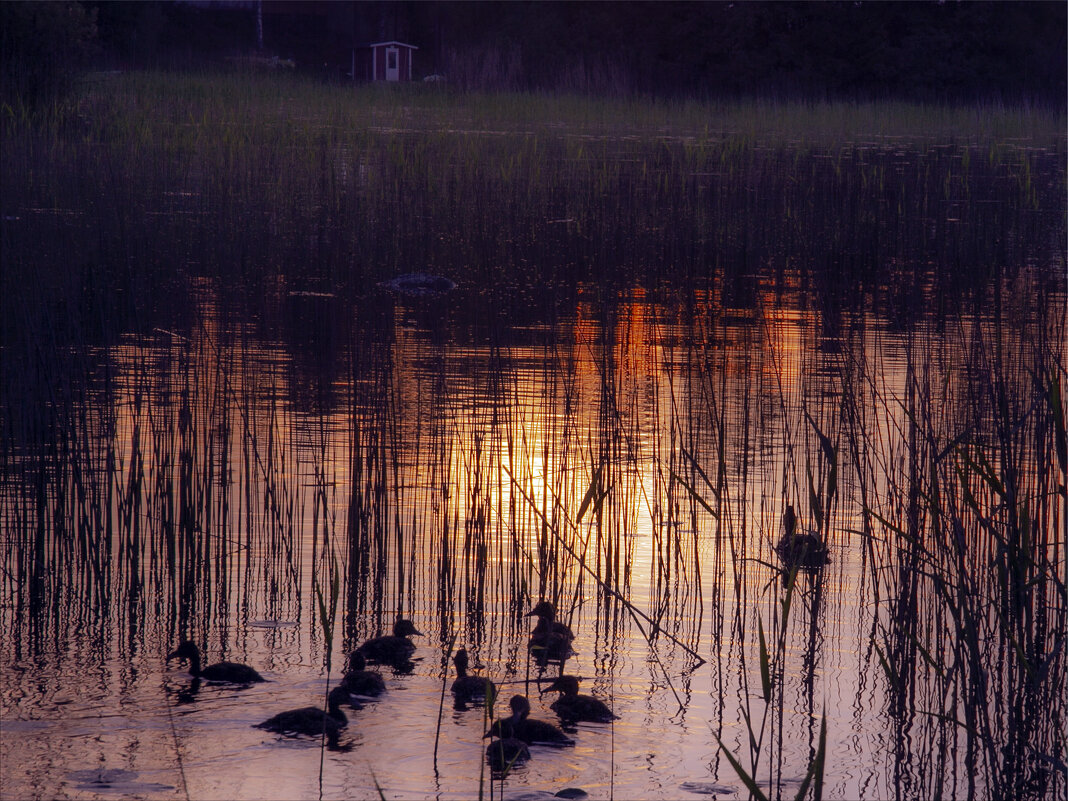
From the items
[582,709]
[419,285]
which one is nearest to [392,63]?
[419,285]

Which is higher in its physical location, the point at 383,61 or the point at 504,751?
the point at 383,61

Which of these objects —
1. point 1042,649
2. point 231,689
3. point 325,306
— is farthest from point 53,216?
point 1042,649

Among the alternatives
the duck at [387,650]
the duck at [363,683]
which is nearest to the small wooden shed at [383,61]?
the duck at [387,650]

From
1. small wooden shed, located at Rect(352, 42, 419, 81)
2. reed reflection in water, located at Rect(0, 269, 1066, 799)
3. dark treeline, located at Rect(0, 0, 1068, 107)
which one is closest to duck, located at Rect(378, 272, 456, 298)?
reed reflection in water, located at Rect(0, 269, 1066, 799)

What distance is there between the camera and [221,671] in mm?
3480

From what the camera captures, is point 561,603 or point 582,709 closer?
point 582,709

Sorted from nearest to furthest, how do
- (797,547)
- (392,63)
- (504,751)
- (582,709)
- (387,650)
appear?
(504,751), (582,709), (387,650), (797,547), (392,63)

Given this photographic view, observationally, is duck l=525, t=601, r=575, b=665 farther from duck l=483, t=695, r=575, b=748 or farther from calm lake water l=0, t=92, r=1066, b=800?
duck l=483, t=695, r=575, b=748

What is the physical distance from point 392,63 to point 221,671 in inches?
1499

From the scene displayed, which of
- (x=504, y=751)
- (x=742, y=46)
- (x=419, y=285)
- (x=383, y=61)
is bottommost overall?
(x=504, y=751)

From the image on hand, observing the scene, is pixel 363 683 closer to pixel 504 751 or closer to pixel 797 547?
pixel 504 751

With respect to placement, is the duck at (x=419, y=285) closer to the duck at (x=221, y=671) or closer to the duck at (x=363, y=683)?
the duck at (x=221, y=671)

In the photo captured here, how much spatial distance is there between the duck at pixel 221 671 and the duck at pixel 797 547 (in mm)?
1407

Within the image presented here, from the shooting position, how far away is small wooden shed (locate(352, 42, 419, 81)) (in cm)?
3941
